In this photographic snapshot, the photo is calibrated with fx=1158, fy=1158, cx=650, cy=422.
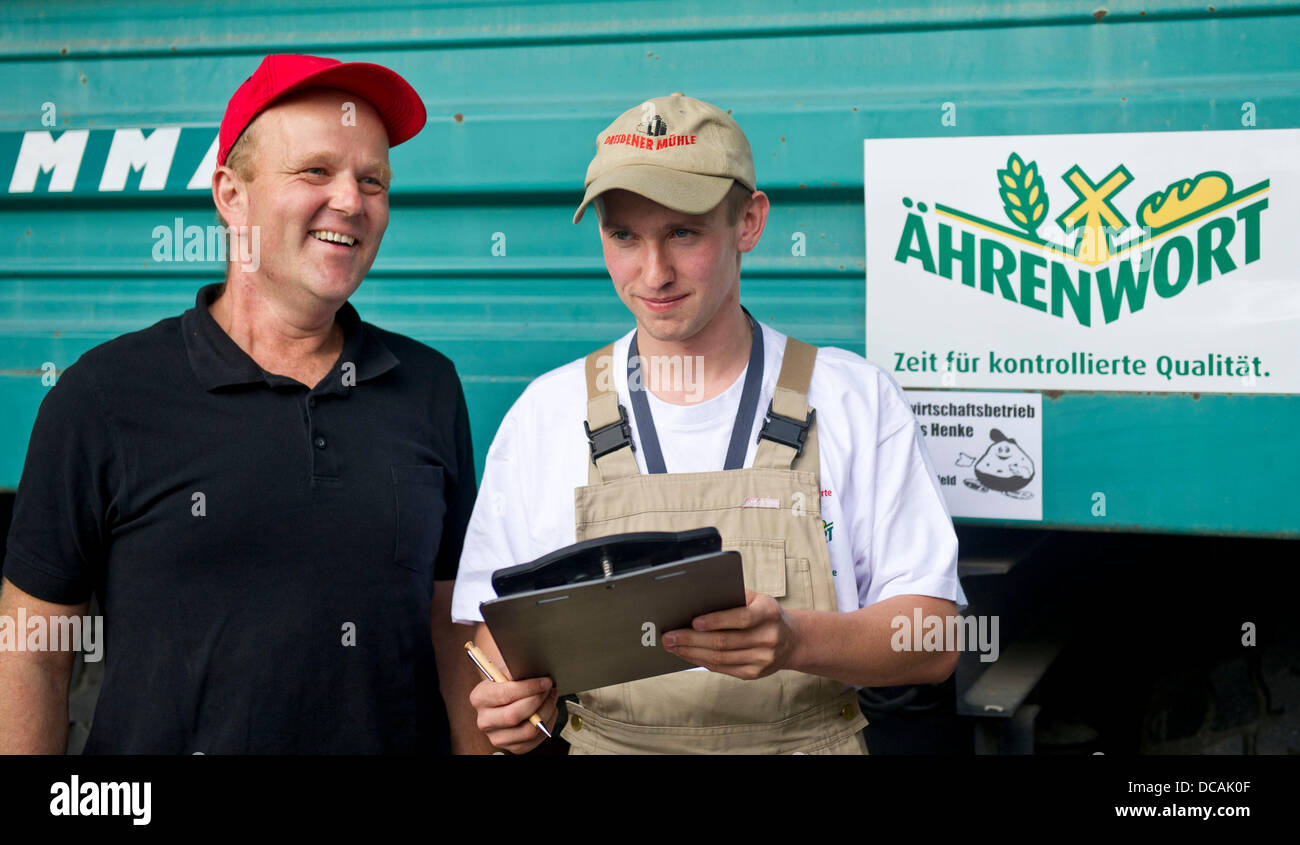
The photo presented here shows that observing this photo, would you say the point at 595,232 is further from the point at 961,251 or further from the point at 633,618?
the point at 633,618

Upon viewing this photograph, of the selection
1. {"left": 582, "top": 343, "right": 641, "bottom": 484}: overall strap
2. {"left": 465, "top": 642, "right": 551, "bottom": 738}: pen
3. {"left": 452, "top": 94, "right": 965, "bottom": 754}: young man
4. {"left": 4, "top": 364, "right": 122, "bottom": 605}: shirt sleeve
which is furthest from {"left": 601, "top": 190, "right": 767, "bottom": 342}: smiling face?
{"left": 4, "top": 364, "right": 122, "bottom": 605}: shirt sleeve

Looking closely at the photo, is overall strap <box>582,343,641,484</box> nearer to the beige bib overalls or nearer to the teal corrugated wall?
the beige bib overalls

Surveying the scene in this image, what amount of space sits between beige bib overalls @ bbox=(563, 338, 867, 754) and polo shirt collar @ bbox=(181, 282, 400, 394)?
41 centimetres

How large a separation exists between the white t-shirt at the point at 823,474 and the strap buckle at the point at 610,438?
0.9 inches

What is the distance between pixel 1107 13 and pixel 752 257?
746 millimetres

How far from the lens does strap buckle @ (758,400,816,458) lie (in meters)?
1.70

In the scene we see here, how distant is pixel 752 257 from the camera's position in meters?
2.22

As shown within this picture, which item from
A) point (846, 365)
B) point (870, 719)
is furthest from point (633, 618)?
point (870, 719)

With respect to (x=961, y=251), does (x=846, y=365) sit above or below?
below

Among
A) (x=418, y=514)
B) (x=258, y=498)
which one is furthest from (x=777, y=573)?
(x=258, y=498)

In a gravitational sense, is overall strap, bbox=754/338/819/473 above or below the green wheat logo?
below

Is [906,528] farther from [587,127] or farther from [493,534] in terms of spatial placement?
[587,127]

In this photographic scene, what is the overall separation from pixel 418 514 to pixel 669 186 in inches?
25.0

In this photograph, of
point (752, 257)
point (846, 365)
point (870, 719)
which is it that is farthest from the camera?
point (870, 719)
